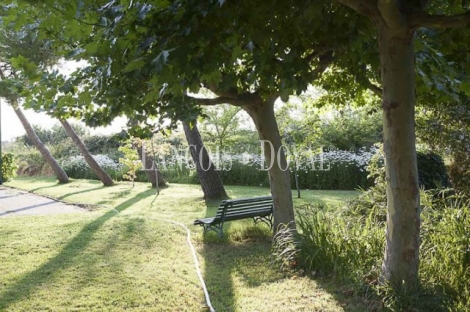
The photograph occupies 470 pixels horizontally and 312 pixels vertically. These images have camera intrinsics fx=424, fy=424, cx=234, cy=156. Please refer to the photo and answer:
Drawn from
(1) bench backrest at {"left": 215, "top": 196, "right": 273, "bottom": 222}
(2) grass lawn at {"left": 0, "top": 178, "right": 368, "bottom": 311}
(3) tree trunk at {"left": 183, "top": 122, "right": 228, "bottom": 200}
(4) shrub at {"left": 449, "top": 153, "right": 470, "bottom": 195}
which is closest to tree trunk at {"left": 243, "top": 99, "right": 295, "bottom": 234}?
(2) grass lawn at {"left": 0, "top": 178, "right": 368, "bottom": 311}

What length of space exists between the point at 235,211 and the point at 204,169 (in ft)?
15.2

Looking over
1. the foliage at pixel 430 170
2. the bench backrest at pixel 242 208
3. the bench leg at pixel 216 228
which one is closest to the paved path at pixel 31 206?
the bench leg at pixel 216 228

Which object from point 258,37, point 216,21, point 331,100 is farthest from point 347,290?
point 331,100

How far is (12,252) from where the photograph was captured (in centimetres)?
590

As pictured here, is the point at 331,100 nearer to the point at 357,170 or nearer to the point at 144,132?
the point at 144,132

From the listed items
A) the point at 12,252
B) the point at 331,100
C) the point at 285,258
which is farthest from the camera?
the point at 331,100

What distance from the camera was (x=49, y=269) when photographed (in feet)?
17.0

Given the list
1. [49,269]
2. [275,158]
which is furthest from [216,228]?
[49,269]

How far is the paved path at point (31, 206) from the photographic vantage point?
9.82m

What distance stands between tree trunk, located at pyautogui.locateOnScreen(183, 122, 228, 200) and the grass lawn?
2.74m

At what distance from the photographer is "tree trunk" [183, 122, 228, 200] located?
11.5 meters

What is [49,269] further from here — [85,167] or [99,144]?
[99,144]

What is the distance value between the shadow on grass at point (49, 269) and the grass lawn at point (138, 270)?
0.04 ft

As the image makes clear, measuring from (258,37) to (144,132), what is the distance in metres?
3.40
